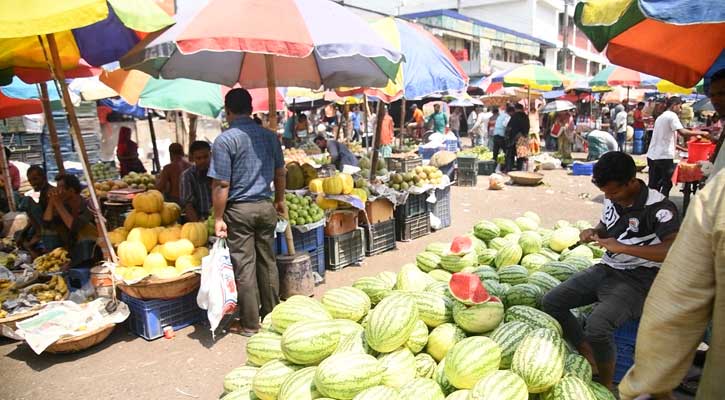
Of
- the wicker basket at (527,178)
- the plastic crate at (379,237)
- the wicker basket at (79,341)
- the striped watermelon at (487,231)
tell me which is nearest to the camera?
the wicker basket at (79,341)

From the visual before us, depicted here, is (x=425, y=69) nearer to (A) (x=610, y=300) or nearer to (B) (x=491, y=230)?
(B) (x=491, y=230)

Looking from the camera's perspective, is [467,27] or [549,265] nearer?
[549,265]

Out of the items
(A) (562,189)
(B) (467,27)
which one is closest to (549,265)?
(A) (562,189)

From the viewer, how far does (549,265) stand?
150 inches

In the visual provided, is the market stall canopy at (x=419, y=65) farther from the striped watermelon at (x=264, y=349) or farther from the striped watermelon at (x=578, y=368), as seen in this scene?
the striped watermelon at (x=578, y=368)

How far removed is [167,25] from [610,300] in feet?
13.9

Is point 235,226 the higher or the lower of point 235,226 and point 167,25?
the lower

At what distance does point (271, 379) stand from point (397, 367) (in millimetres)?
679

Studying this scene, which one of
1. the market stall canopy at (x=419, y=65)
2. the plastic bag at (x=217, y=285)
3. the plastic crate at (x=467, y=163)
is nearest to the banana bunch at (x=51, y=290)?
the plastic bag at (x=217, y=285)

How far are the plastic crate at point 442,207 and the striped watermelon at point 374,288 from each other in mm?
5093

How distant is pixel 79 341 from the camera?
4258 millimetres

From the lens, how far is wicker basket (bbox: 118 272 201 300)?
4.41 metres

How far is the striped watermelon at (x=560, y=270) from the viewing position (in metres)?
3.66

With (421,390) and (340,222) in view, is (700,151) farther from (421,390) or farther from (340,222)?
(421,390)
